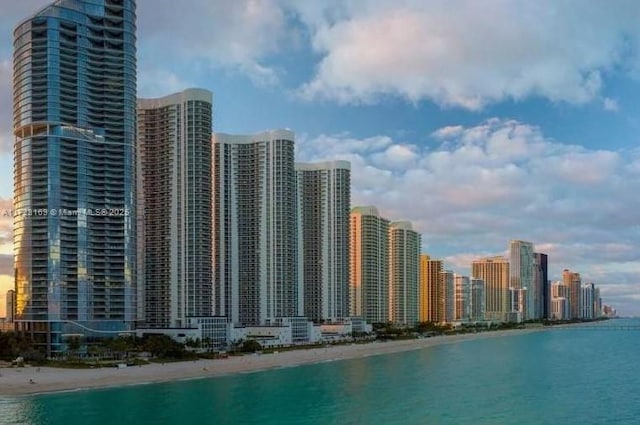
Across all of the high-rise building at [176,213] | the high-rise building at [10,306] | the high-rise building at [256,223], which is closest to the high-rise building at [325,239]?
the high-rise building at [256,223]

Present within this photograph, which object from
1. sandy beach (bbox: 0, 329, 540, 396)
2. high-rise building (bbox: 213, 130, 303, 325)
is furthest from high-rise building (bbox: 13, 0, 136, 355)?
high-rise building (bbox: 213, 130, 303, 325)

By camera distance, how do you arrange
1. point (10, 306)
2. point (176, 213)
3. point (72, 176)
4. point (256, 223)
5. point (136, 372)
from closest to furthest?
point (136, 372) → point (72, 176) → point (10, 306) → point (176, 213) → point (256, 223)

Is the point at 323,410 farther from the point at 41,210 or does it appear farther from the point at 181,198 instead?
the point at 181,198

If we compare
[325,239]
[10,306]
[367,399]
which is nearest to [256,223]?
[325,239]

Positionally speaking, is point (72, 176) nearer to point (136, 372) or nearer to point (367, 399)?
point (136, 372)

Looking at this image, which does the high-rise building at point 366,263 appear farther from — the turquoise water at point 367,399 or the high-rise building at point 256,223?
the turquoise water at point 367,399

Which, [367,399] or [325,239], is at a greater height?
[325,239]
